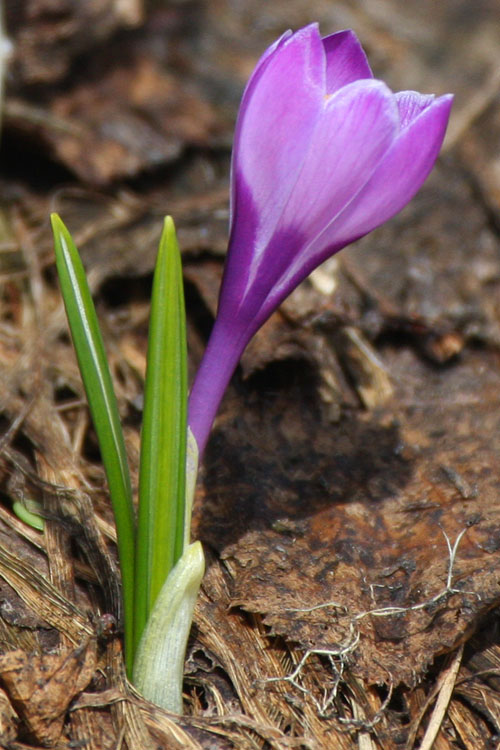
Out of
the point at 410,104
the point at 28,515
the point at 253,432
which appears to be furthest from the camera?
the point at 253,432

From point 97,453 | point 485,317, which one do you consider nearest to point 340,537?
point 97,453

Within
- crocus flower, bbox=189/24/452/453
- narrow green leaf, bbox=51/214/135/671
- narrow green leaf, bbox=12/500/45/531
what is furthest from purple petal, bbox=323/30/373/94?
narrow green leaf, bbox=12/500/45/531

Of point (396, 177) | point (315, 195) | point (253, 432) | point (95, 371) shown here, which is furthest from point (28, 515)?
point (396, 177)

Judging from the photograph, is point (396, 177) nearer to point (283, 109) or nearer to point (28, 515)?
point (283, 109)

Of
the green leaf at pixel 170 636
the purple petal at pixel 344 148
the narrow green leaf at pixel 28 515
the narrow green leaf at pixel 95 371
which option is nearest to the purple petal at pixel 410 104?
the purple petal at pixel 344 148

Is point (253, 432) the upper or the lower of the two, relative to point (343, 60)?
lower

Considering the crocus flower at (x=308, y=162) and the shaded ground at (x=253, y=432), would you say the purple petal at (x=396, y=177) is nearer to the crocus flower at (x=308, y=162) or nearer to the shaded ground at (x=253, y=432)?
the crocus flower at (x=308, y=162)
